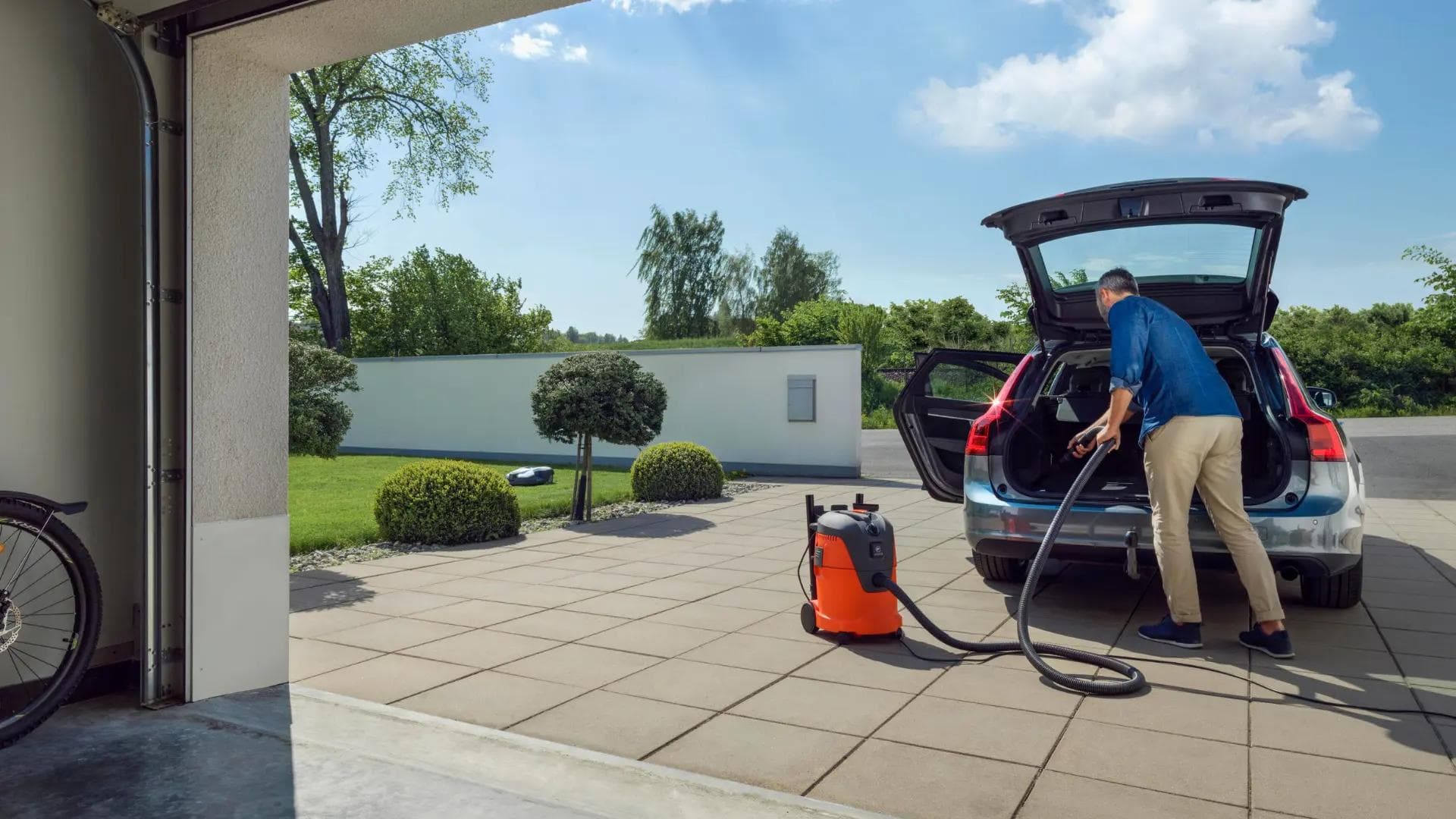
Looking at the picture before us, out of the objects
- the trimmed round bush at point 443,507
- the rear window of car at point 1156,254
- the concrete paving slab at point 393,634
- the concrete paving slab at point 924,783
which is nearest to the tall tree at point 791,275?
the trimmed round bush at point 443,507

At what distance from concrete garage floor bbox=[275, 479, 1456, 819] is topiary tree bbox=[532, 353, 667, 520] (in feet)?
9.67

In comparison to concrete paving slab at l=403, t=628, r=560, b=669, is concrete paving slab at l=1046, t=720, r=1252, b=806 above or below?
above

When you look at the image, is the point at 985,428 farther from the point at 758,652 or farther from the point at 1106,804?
the point at 1106,804

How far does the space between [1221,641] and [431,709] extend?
3758mm

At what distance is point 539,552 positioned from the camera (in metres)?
7.92

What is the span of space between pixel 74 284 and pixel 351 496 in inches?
377

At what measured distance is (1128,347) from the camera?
4.73 m

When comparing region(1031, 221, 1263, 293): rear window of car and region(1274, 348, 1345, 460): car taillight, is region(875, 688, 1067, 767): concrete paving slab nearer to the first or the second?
region(1274, 348, 1345, 460): car taillight

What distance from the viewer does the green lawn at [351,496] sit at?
8688 mm

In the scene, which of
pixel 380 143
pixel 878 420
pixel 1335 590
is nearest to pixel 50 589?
pixel 1335 590

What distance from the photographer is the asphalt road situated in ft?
42.5

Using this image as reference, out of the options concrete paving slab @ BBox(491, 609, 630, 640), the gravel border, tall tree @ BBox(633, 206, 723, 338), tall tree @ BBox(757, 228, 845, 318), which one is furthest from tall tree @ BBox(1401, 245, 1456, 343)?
tall tree @ BBox(633, 206, 723, 338)

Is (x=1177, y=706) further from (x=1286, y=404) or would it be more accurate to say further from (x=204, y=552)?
(x=204, y=552)

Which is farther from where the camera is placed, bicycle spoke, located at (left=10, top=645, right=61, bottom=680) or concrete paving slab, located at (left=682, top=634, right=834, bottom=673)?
concrete paving slab, located at (left=682, top=634, right=834, bottom=673)
